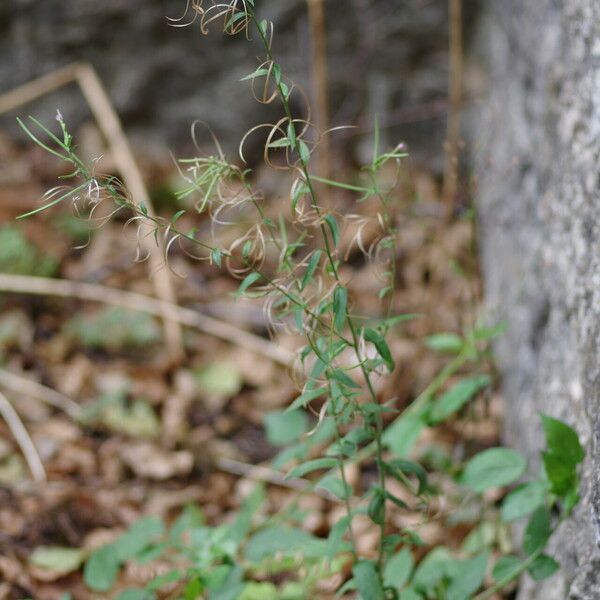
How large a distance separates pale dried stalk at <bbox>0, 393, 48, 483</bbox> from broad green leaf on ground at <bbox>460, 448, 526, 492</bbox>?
1.24 metres

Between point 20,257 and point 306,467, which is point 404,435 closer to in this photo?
point 306,467

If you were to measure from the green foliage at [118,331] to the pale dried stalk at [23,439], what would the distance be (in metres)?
0.33

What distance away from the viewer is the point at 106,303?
2.62m

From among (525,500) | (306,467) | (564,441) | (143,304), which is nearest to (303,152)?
(306,467)

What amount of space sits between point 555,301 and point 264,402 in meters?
1.07

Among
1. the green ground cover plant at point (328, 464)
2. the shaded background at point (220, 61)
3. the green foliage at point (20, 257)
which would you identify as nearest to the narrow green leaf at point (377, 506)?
the green ground cover plant at point (328, 464)

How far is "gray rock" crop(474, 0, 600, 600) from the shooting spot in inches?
51.4

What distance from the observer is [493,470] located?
1398mm

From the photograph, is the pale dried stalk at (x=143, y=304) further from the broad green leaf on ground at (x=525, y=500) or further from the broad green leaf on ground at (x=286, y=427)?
the broad green leaf on ground at (x=525, y=500)

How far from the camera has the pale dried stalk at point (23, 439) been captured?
2.15 metres

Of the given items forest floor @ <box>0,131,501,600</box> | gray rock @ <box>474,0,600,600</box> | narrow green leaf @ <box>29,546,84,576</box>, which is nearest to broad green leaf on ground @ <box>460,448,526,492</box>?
gray rock @ <box>474,0,600,600</box>

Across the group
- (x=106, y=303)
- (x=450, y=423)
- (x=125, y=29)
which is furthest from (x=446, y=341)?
(x=125, y=29)

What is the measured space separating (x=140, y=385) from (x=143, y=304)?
11.0 inches

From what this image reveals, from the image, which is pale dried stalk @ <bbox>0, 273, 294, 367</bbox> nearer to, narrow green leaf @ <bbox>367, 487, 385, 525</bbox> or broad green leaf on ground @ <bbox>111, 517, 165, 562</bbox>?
broad green leaf on ground @ <bbox>111, 517, 165, 562</bbox>
